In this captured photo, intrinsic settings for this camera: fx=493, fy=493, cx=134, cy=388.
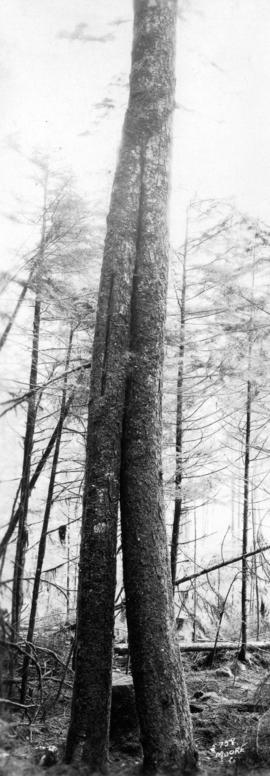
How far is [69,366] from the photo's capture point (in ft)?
21.9

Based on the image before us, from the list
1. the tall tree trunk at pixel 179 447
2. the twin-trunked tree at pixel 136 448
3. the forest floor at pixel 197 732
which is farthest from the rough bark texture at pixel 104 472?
the tall tree trunk at pixel 179 447

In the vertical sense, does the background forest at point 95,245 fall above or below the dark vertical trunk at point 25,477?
above

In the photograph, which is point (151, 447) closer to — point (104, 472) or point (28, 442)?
point (104, 472)

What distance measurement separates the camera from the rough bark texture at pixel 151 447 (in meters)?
3.34

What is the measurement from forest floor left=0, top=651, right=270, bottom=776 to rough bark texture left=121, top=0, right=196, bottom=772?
1.20 ft

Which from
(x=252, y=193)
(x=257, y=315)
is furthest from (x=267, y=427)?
(x=252, y=193)

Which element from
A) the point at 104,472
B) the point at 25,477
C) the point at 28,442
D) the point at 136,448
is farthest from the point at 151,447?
the point at 28,442

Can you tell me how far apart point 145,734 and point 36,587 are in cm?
279

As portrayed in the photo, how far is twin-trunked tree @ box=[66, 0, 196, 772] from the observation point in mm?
3369

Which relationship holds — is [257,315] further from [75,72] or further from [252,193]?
Answer: [75,72]

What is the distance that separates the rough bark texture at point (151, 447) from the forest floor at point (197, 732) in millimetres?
365

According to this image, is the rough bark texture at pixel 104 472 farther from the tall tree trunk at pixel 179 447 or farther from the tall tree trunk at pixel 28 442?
the tall tree trunk at pixel 179 447

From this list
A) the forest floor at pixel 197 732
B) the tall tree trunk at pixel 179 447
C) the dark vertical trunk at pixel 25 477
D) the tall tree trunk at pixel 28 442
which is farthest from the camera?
the tall tree trunk at pixel 179 447

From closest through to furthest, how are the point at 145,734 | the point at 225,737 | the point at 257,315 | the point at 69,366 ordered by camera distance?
1. the point at 145,734
2. the point at 225,737
3. the point at 69,366
4. the point at 257,315
